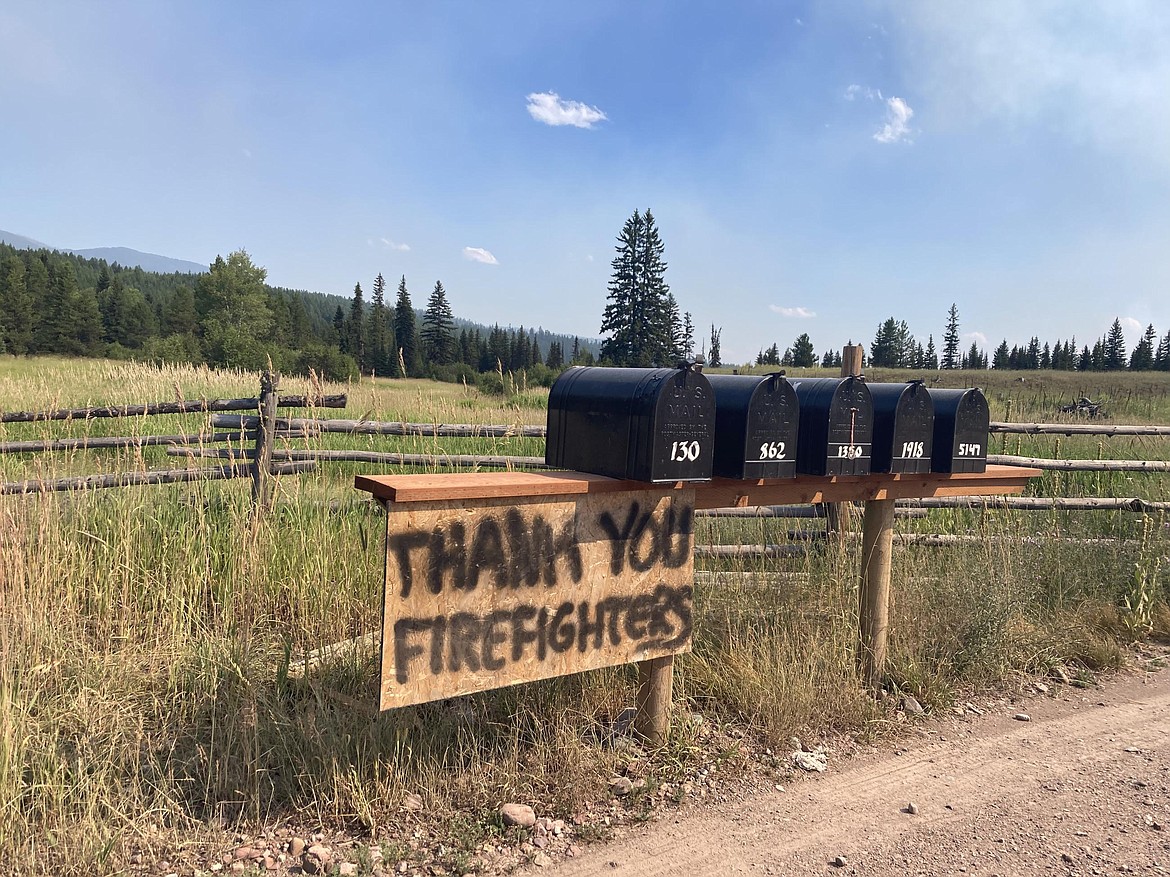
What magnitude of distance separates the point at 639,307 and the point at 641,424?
62.4 m

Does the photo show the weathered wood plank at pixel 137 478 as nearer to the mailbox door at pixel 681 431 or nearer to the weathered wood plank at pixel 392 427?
the weathered wood plank at pixel 392 427

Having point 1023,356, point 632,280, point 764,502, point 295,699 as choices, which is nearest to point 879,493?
point 764,502

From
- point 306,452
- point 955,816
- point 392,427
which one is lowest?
point 955,816

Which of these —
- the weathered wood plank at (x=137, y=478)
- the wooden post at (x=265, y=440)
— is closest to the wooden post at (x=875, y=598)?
the weathered wood plank at (x=137, y=478)

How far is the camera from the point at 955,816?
2.68 metres

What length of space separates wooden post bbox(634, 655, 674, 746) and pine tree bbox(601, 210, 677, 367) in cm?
5784

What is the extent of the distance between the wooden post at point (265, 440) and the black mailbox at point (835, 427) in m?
3.58

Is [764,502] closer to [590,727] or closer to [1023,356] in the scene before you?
[590,727]

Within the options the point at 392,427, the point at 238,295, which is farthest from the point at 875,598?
the point at 238,295

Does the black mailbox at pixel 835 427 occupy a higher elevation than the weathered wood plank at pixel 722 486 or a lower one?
higher

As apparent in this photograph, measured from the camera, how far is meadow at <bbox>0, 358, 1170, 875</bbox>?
244 cm

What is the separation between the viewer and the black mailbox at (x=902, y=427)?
11.1 feet

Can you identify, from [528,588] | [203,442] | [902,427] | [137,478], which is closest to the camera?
[528,588]

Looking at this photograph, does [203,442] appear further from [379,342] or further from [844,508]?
[379,342]
